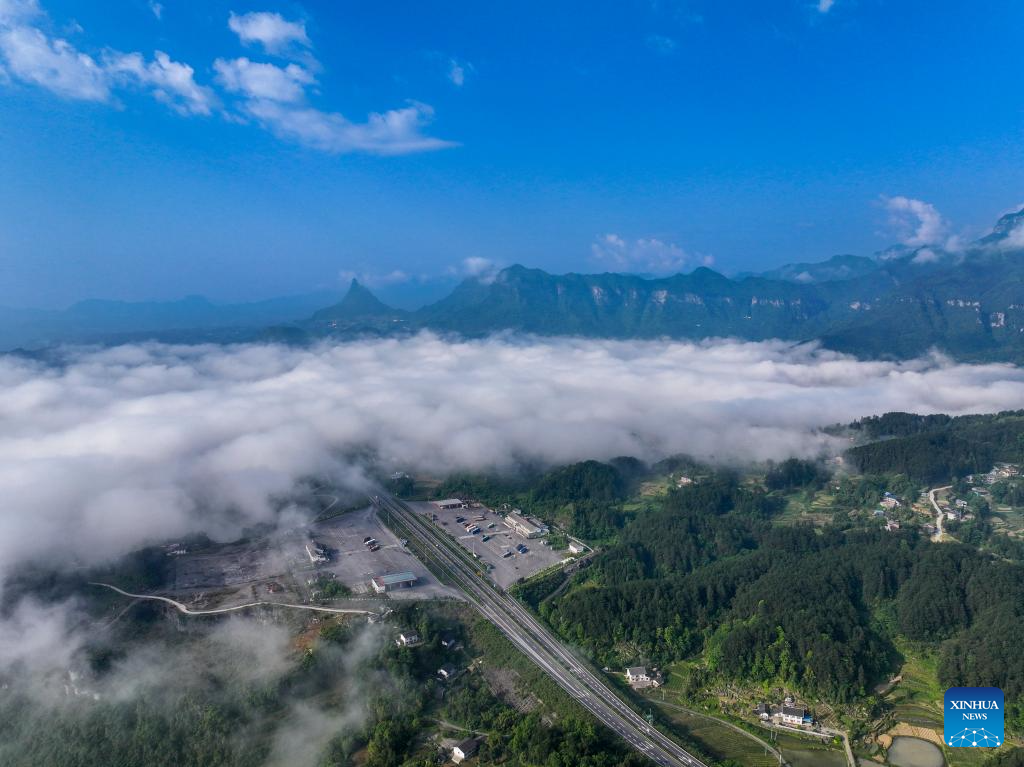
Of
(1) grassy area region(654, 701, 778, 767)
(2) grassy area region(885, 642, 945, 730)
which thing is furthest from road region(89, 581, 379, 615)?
(2) grassy area region(885, 642, 945, 730)

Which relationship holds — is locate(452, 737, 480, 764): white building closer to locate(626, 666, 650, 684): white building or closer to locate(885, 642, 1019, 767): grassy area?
locate(626, 666, 650, 684): white building

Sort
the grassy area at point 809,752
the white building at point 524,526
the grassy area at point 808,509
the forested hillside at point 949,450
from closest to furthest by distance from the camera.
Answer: the grassy area at point 809,752 < the white building at point 524,526 < the grassy area at point 808,509 < the forested hillside at point 949,450

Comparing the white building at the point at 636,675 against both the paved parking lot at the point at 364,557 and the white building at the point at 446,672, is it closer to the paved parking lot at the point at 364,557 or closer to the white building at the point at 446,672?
the white building at the point at 446,672

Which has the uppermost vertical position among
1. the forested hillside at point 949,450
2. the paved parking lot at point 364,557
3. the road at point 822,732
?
the forested hillside at point 949,450

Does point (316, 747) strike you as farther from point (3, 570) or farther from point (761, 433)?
point (761, 433)

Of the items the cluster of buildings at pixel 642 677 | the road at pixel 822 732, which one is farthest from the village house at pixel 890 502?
the cluster of buildings at pixel 642 677

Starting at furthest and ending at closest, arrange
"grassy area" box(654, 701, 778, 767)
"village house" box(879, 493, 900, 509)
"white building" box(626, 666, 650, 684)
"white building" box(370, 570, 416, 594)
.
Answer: "village house" box(879, 493, 900, 509) < "white building" box(370, 570, 416, 594) < "white building" box(626, 666, 650, 684) < "grassy area" box(654, 701, 778, 767)
